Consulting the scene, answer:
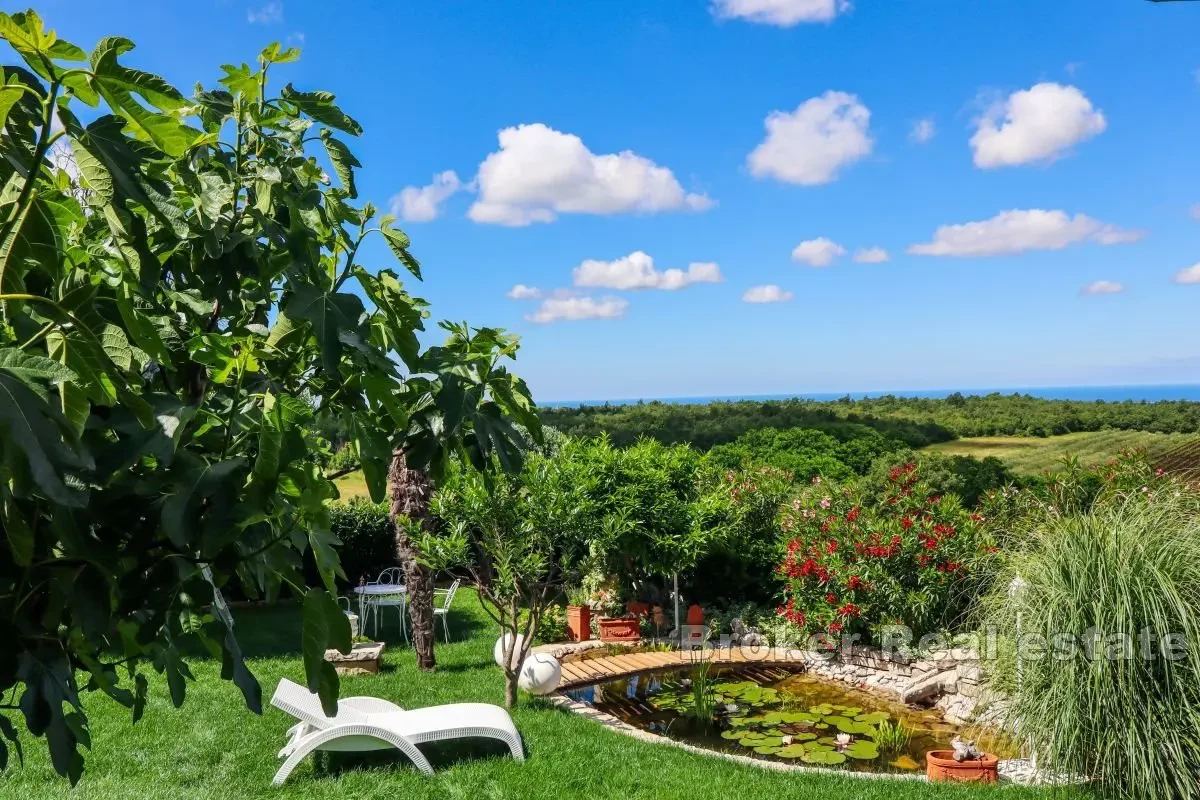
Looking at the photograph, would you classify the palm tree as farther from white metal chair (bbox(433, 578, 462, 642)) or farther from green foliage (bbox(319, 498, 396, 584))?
green foliage (bbox(319, 498, 396, 584))

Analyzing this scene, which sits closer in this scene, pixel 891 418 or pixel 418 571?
pixel 418 571

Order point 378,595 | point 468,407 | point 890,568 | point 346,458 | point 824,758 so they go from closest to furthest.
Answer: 1. point 468,407
2. point 346,458
3. point 824,758
4. point 890,568
5. point 378,595

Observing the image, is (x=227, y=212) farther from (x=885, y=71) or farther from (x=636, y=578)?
(x=885, y=71)

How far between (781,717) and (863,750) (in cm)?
96

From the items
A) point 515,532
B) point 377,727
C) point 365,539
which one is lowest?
point 377,727

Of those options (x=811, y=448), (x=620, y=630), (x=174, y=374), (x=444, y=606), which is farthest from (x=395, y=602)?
(x=811, y=448)

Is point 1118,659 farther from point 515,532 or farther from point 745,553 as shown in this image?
point 745,553

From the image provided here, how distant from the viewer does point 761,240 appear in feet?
73.9

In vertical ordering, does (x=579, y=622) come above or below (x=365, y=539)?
below

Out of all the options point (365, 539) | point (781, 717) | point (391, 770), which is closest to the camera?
point (391, 770)

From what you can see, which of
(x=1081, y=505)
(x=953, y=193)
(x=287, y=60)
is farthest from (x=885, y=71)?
(x=287, y=60)

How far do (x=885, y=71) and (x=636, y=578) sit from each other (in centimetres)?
1373

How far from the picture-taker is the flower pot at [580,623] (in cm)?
1066

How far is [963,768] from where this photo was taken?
18.6 ft
